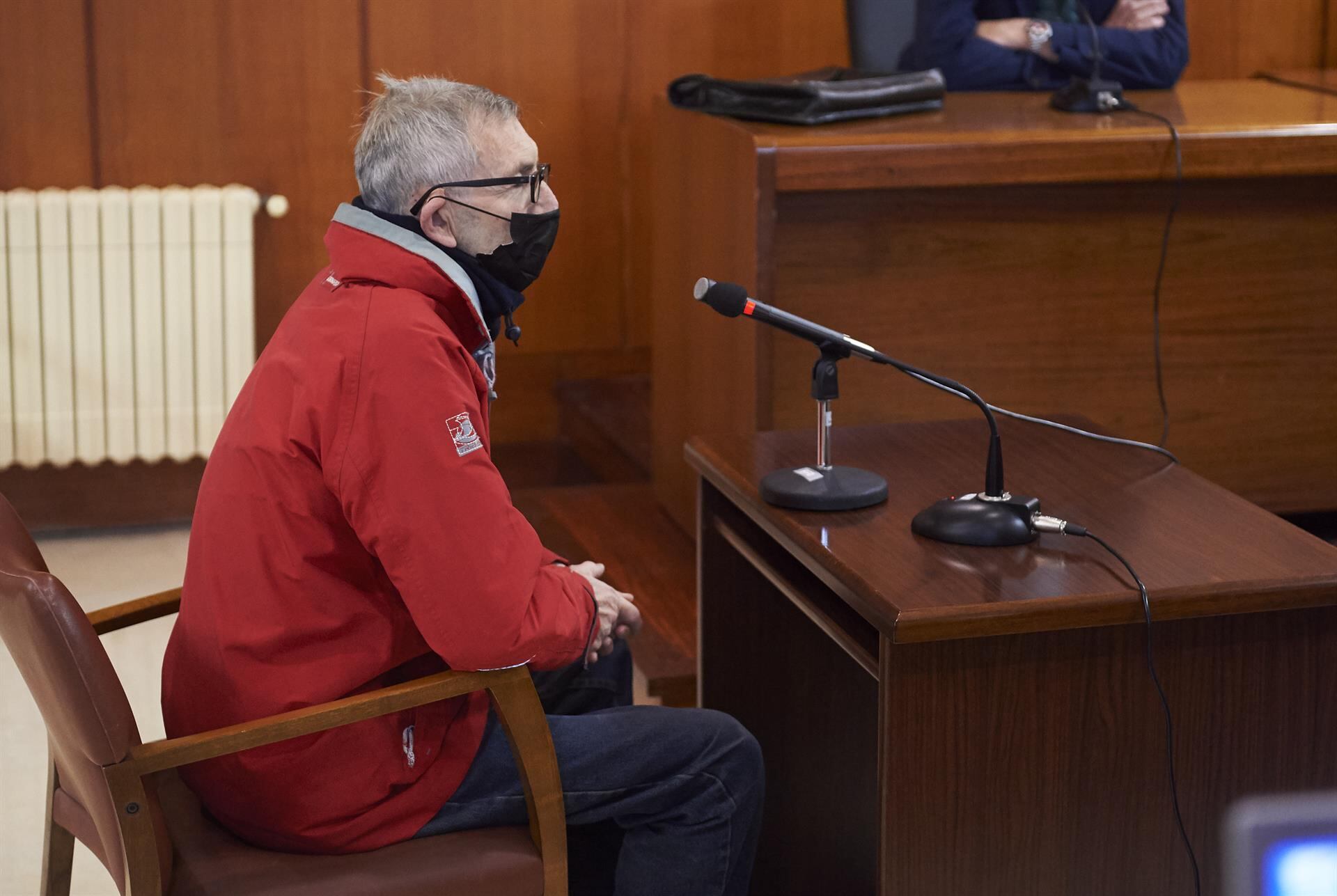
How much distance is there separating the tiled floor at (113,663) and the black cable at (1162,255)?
1122 mm

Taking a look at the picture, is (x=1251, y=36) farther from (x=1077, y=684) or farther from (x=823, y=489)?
(x=1077, y=684)

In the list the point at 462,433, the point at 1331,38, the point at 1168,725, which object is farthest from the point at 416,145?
the point at 1331,38

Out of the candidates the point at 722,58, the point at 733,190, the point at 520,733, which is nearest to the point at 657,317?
the point at 733,190

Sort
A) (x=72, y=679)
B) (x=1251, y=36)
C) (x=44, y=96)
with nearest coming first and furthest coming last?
1. (x=72, y=679)
2. (x=44, y=96)
3. (x=1251, y=36)

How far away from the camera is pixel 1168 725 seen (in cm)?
158

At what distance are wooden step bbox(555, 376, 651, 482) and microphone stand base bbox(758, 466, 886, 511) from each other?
6.81 ft

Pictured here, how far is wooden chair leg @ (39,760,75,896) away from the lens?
5.74ft

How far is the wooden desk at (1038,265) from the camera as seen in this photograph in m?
2.78

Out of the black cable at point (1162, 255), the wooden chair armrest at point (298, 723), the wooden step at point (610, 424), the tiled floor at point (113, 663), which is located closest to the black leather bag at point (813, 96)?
the black cable at point (1162, 255)

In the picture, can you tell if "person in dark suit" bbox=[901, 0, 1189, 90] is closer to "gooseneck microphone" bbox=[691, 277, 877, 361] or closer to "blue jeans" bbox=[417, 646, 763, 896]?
"gooseneck microphone" bbox=[691, 277, 877, 361]

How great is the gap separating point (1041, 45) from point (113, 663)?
7.24ft

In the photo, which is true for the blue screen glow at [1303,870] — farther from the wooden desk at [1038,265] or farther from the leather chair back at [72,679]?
the wooden desk at [1038,265]

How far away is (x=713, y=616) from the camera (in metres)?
2.16

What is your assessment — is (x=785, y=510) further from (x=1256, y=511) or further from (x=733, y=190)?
(x=733, y=190)
